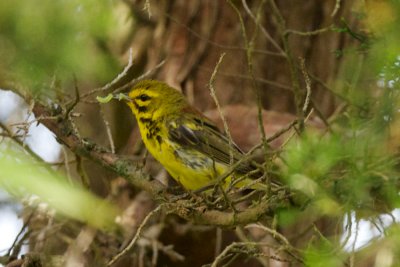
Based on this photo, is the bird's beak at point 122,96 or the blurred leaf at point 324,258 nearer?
the blurred leaf at point 324,258

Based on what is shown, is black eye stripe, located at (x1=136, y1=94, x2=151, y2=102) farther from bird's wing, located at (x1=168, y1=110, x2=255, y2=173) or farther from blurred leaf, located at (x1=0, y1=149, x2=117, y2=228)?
blurred leaf, located at (x1=0, y1=149, x2=117, y2=228)

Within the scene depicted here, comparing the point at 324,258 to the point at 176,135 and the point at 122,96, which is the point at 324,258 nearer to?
the point at 122,96

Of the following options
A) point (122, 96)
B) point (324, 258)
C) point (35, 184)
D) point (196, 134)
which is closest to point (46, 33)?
point (35, 184)

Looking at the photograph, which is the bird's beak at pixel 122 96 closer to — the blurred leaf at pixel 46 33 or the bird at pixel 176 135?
the bird at pixel 176 135

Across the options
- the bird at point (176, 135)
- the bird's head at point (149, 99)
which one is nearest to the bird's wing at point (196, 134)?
the bird at point (176, 135)

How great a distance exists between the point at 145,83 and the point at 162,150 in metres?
0.47

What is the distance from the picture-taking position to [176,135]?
538cm

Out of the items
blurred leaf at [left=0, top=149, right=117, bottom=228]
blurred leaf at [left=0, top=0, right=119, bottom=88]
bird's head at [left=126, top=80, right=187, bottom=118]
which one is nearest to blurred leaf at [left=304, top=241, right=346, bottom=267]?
blurred leaf at [left=0, top=149, right=117, bottom=228]

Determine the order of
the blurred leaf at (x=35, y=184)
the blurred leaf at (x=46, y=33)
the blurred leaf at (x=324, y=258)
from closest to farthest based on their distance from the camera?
the blurred leaf at (x=35, y=184) → the blurred leaf at (x=46, y=33) → the blurred leaf at (x=324, y=258)

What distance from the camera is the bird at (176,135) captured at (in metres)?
5.25

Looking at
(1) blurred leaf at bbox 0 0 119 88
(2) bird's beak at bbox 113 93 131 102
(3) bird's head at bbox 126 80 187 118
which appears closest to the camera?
(1) blurred leaf at bbox 0 0 119 88

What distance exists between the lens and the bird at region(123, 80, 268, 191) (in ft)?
17.2

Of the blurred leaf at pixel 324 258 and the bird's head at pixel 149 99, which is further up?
the bird's head at pixel 149 99

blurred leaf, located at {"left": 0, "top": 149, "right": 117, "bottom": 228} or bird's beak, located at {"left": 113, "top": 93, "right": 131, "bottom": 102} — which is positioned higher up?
bird's beak, located at {"left": 113, "top": 93, "right": 131, "bottom": 102}
